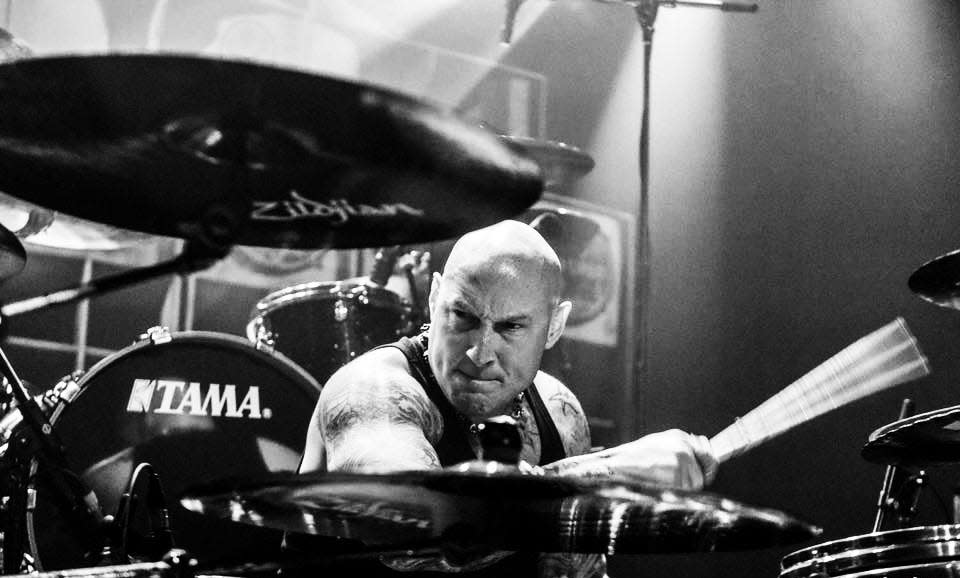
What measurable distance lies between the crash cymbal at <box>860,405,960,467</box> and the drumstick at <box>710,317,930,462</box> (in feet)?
0.42

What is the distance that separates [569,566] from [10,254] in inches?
56.3

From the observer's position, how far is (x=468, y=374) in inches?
109

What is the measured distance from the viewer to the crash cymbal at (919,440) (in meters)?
2.57

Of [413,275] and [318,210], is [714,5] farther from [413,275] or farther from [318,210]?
[318,210]

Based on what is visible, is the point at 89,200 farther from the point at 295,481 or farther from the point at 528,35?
the point at 528,35

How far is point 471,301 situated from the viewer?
9.11ft

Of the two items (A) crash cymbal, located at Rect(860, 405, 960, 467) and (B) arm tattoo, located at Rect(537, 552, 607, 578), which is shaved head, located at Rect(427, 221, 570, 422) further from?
(A) crash cymbal, located at Rect(860, 405, 960, 467)

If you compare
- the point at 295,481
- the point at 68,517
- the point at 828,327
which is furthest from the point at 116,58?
the point at 828,327

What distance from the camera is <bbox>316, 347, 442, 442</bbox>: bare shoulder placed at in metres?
2.45

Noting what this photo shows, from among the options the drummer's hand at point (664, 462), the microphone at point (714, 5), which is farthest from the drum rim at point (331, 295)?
the drummer's hand at point (664, 462)

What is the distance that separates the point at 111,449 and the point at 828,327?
2.92 metres

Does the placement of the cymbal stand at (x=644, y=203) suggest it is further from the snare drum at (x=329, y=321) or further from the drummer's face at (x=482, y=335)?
the drummer's face at (x=482, y=335)

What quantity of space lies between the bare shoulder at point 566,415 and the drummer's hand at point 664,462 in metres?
1.15

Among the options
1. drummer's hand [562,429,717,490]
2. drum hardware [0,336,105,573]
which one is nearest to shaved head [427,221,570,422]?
drummer's hand [562,429,717,490]
